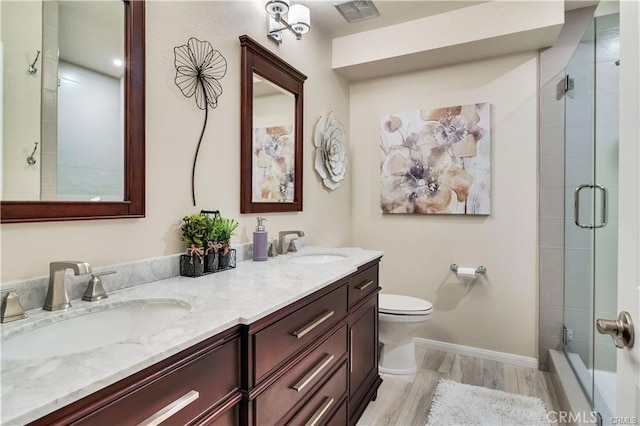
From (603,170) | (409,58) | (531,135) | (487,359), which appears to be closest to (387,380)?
(487,359)

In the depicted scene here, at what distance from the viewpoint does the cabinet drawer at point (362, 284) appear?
5.48 feet

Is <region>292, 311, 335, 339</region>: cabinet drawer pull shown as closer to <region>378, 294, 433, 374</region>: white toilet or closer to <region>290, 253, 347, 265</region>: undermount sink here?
<region>290, 253, 347, 265</region>: undermount sink

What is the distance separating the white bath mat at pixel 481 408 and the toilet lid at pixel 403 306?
18.9 inches

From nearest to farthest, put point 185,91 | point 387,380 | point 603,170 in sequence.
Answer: point 185,91 → point 603,170 → point 387,380

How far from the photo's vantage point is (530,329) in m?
2.50

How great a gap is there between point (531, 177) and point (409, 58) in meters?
1.24

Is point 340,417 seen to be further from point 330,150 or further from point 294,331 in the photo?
point 330,150

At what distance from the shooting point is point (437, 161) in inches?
106

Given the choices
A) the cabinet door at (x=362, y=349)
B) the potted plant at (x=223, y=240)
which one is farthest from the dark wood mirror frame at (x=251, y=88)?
the cabinet door at (x=362, y=349)

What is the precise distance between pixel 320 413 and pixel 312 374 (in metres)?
0.20

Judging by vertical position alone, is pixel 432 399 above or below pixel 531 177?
below

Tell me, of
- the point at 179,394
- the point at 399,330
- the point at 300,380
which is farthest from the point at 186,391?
the point at 399,330

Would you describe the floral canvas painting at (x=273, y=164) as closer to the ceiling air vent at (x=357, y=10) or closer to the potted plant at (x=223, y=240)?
the potted plant at (x=223, y=240)

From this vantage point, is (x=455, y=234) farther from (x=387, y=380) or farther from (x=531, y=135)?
(x=387, y=380)
